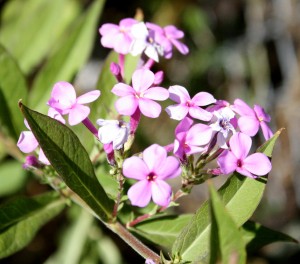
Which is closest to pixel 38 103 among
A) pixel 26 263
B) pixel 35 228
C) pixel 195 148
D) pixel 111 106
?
pixel 111 106

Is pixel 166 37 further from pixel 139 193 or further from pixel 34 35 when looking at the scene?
pixel 34 35

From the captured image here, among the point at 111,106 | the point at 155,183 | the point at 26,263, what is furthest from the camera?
the point at 26,263

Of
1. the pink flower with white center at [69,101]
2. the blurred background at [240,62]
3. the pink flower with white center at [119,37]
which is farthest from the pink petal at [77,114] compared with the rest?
the blurred background at [240,62]

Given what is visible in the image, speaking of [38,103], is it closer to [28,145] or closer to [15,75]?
[15,75]

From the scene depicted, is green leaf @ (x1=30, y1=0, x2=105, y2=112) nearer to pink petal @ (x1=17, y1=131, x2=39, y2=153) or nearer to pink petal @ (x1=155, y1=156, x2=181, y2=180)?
pink petal @ (x1=17, y1=131, x2=39, y2=153)

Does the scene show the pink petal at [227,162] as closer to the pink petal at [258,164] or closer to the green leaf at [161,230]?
the pink petal at [258,164]
